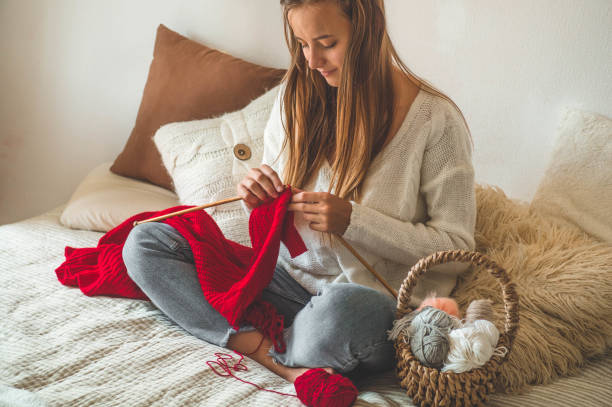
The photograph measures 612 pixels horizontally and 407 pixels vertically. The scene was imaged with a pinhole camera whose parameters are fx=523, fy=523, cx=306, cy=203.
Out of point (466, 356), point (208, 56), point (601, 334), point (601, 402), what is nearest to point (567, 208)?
point (601, 334)

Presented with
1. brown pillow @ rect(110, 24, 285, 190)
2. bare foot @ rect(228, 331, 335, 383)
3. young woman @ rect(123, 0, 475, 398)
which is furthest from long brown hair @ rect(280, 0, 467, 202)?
brown pillow @ rect(110, 24, 285, 190)

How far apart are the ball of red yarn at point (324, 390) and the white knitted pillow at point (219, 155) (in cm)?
56

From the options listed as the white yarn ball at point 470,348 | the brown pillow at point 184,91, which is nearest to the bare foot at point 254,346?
the white yarn ball at point 470,348

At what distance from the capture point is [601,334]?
3.45 ft

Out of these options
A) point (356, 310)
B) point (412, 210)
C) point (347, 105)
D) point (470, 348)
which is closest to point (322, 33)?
point (347, 105)

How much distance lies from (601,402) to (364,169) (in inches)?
24.6

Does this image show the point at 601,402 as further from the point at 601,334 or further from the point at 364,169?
the point at 364,169

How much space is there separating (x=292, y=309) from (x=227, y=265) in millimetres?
176

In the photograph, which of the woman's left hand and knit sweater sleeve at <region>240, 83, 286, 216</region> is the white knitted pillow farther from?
the woman's left hand

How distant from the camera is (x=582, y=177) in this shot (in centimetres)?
129

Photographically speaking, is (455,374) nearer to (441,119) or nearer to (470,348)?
(470,348)

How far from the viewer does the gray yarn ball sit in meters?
0.84

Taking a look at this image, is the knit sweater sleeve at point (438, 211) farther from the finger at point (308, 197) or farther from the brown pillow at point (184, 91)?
the brown pillow at point (184, 91)

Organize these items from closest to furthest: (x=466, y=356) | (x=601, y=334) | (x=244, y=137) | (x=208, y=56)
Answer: (x=466, y=356) < (x=601, y=334) < (x=244, y=137) < (x=208, y=56)
